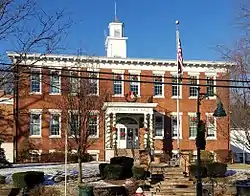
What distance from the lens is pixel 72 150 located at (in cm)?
4234

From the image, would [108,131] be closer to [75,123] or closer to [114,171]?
[114,171]

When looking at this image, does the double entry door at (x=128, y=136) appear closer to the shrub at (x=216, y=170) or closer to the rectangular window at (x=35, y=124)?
the rectangular window at (x=35, y=124)

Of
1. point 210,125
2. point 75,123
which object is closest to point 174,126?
point 210,125

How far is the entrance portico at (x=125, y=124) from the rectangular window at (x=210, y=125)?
583cm

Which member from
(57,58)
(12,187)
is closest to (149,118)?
(57,58)

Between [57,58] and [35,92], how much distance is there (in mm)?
3761

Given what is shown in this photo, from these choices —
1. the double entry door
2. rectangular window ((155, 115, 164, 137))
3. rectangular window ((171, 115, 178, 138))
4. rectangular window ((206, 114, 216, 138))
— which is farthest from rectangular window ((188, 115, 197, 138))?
the double entry door

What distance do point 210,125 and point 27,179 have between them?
27496 millimetres

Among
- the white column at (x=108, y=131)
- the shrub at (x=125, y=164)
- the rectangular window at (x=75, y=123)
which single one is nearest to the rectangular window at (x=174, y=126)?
the white column at (x=108, y=131)

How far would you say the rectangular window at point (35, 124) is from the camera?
47000 millimetres

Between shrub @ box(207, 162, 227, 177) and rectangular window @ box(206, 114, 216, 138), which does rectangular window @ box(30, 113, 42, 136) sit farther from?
shrub @ box(207, 162, 227, 177)

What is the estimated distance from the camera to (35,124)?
155 ft

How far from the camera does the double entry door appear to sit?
156ft

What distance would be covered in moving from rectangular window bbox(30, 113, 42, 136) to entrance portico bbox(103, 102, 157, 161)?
6.30 m
